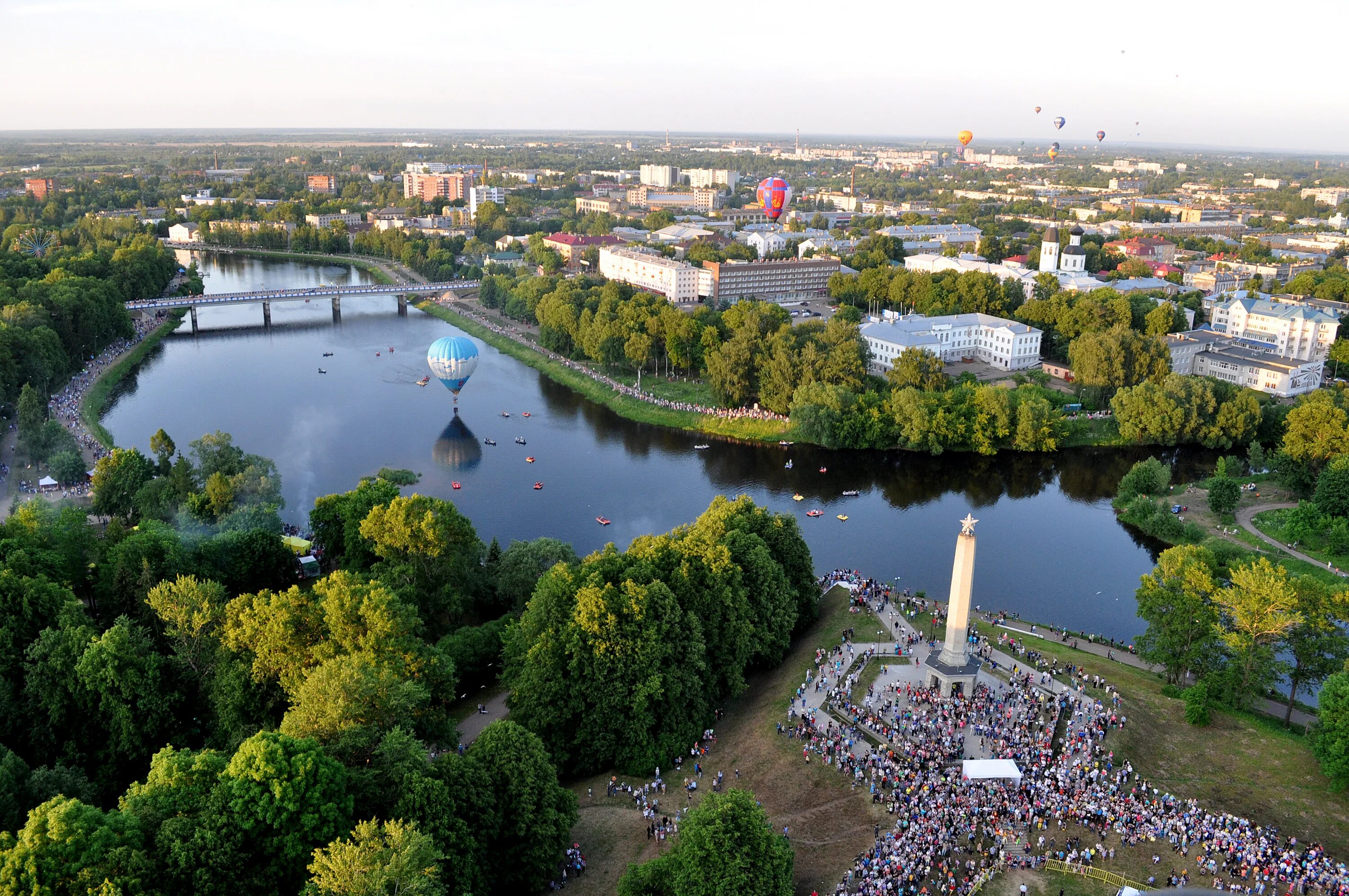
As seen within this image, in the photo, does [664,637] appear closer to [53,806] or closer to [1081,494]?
[53,806]

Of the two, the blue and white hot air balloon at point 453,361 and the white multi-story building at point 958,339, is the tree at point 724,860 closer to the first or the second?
the blue and white hot air balloon at point 453,361

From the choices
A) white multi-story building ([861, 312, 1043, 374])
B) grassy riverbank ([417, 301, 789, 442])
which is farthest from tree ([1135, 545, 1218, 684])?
white multi-story building ([861, 312, 1043, 374])

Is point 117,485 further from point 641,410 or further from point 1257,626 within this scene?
point 1257,626

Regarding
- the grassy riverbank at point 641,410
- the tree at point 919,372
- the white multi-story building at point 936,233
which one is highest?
the white multi-story building at point 936,233

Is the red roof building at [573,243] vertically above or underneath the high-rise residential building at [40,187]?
underneath

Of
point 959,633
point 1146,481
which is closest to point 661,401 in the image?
point 1146,481

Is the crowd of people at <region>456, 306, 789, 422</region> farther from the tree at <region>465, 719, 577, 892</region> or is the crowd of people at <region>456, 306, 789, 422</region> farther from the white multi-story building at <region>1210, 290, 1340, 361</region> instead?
the tree at <region>465, 719, 577, 892</region>

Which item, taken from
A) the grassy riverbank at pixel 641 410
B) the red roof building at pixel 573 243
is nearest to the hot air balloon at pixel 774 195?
the red roof building at pixel 573 243
